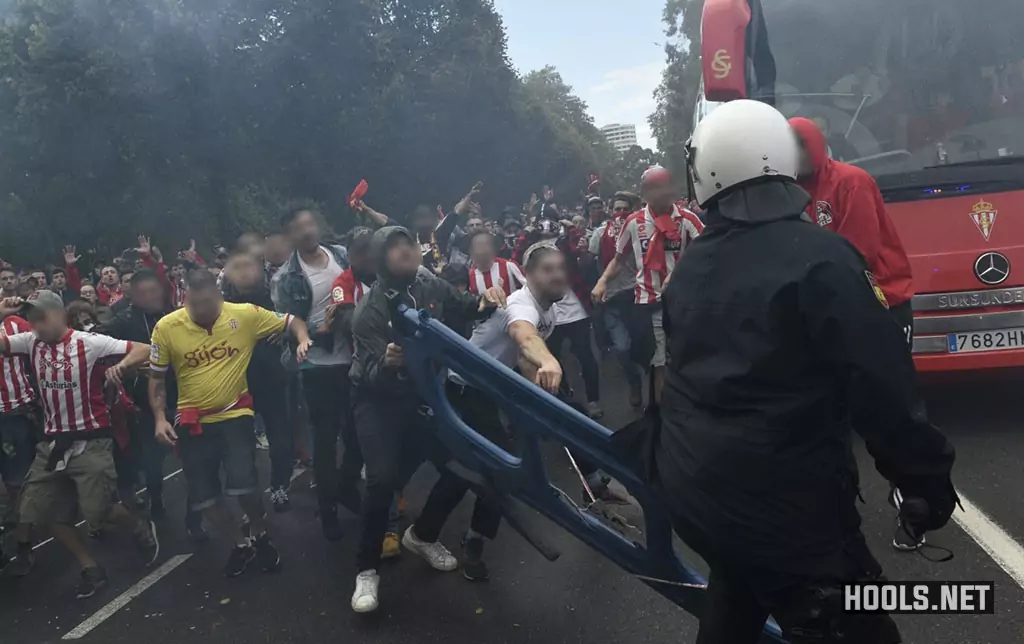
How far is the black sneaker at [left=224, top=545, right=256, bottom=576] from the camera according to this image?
4.29 m

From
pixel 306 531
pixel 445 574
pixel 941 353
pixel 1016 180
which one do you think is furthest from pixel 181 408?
pixel 1016 180

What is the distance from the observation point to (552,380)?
2947 millimetres

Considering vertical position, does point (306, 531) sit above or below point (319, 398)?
below

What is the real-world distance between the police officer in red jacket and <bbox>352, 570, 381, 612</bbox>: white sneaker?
Answer: 97.0 inches

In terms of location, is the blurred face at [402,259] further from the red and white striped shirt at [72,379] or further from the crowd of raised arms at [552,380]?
the red and white striped shirt at [72,379]

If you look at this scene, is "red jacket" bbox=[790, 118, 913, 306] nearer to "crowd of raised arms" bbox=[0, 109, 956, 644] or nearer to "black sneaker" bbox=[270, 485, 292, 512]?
"crowd of raised arms" bbox=[0, 109, 956, 644]

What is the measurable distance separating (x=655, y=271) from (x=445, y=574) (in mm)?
2381

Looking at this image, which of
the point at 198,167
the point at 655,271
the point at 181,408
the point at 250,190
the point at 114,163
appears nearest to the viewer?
the point at 181,408

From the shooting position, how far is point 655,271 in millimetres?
5246

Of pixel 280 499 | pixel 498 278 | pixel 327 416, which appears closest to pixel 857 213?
pixel 498 278

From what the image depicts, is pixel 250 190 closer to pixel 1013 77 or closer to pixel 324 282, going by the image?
pixel 324 282

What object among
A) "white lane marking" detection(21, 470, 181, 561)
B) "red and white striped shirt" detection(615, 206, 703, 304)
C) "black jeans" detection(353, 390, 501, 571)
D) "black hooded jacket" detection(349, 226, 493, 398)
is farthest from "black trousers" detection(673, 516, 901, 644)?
"white lane marking" detection(21, 470, 181, 561)

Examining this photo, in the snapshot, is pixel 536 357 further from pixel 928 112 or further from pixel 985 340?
Result: pixel 928 112

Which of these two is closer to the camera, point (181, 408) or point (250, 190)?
point (181, 408)
